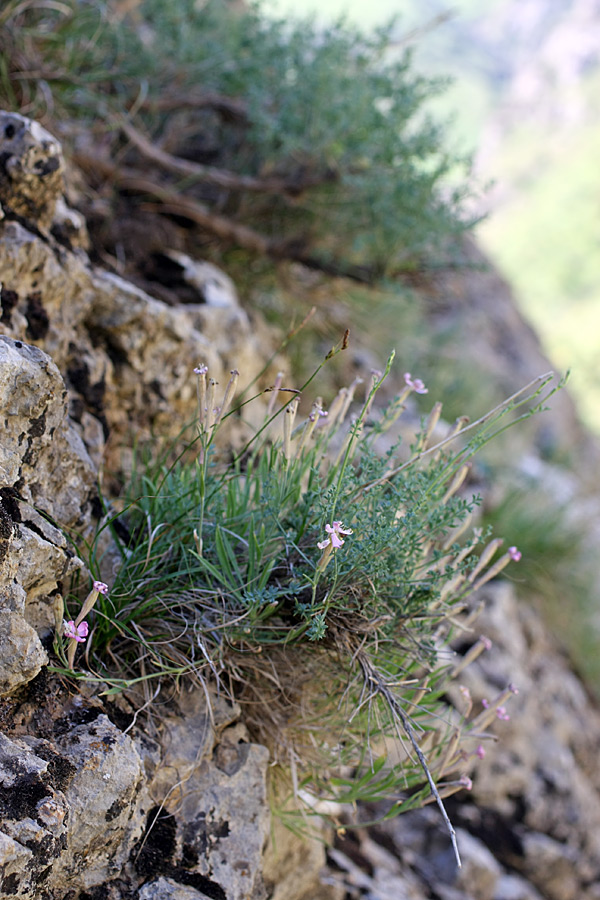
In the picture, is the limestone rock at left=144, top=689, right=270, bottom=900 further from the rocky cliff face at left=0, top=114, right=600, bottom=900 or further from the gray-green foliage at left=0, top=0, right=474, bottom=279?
the gray-green foliage at left=0, top=0, right=474, bottom=279

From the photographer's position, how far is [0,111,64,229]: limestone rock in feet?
6.17

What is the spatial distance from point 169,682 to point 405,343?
16.1ft

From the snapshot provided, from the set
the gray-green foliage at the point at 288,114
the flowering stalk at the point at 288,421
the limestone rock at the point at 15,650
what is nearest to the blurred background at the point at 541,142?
the gray-green foliage at the point at 288,114

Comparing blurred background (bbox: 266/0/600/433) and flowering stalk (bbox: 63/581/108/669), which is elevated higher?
blurred background (bbox: 266/0/600/433)

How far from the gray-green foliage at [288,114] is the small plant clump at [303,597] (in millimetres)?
1927

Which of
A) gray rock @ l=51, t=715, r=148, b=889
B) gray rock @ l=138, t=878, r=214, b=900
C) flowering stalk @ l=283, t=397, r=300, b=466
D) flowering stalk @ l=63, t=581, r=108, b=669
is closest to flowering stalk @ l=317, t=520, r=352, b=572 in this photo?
flowering stalk @ l=283, t=397, r=300, b=466

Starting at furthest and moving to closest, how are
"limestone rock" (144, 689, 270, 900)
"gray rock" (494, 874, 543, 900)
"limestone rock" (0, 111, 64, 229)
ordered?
"gray rock" (494, 874, 543, 900)
"limestone rock" (0, 111, 64, 229)
"limestone rock" (144, 689, 270, 900)

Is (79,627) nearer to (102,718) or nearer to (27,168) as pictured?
(102,718)

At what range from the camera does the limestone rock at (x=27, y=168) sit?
1.88 meters

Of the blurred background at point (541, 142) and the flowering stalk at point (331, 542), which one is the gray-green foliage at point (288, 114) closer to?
the blurred background at point (541, 142)

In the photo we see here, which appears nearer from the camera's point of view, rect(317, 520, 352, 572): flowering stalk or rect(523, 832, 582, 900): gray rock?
rect(317, 520, 352, 572): flowering stalk

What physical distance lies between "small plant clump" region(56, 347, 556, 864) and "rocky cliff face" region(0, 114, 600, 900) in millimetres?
101

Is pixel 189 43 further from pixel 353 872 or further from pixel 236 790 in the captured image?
pixel 353 872

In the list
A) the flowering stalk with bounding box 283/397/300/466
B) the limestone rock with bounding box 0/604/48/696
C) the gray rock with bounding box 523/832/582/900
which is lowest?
the gray rock with bounding box 523/832/582/900
